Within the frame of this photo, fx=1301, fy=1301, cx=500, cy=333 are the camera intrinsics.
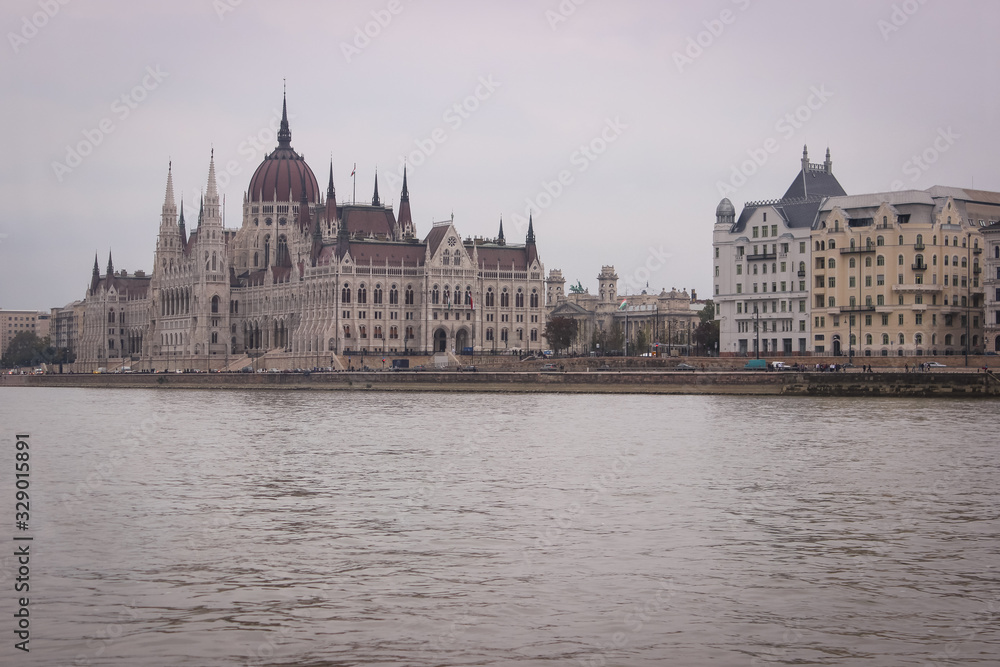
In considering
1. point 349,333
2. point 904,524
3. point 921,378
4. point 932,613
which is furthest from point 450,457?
point 349,333

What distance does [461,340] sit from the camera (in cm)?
14725

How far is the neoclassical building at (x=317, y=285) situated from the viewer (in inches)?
5635

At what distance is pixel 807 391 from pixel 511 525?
50724 millimetres

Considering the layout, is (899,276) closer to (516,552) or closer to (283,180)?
(516,552)

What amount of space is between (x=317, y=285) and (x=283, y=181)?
36.1 m

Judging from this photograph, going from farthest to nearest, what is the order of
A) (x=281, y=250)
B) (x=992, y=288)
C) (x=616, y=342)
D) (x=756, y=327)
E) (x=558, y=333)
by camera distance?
1. (x=281, y=250)
2. (x=616, y=342)
3. (x=558, y=333)
4. (x=756, y=327)
5. (x=992, y=288)

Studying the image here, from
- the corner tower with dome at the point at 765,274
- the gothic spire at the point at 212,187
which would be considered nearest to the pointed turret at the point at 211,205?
the gothic spire at the point at 212,187

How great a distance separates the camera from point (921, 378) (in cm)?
6894

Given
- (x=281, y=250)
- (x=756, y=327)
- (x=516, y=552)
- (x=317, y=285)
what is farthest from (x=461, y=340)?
(x=516, y=552)

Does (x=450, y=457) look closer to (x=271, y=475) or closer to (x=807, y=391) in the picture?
(x=271, y=475)

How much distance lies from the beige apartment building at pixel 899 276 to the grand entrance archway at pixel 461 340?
186 feet

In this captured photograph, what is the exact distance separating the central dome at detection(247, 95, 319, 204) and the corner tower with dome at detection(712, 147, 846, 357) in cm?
8297

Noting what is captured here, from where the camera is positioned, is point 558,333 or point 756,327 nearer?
point 756,327

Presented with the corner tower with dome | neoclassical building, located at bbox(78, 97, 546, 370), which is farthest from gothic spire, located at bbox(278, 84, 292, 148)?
the corner tower with dome
